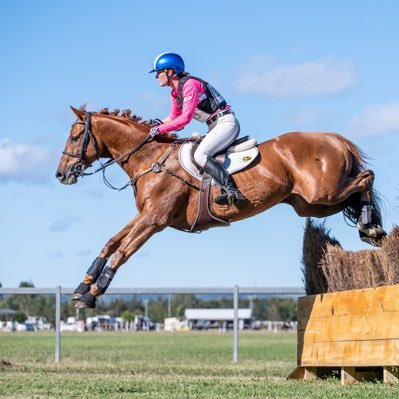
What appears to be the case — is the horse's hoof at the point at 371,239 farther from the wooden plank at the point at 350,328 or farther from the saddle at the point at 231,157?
the saddle at the point at 231,157

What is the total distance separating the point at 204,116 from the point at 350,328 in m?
2.84

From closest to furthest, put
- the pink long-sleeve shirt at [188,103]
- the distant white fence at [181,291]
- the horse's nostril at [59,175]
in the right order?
the pink long-sleeve shirt at [188,103] < the horse's nostril at [59,175] < the distant white fence at [181,291]

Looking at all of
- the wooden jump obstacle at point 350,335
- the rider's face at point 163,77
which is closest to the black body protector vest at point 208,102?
the rider's face at point 163,77

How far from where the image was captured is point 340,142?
1054 centimetres

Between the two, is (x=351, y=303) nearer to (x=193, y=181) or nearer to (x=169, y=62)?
(x=193, y=181)

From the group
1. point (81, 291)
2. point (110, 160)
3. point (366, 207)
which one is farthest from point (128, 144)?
point (366, 207)

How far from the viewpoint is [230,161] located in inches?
404

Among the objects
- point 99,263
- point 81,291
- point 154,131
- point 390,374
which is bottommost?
point 390,374

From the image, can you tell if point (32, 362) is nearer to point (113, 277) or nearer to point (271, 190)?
point (113, 277)

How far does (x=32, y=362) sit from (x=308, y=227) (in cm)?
575

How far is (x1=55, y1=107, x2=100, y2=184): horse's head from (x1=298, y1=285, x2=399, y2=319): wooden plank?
296 centimetres

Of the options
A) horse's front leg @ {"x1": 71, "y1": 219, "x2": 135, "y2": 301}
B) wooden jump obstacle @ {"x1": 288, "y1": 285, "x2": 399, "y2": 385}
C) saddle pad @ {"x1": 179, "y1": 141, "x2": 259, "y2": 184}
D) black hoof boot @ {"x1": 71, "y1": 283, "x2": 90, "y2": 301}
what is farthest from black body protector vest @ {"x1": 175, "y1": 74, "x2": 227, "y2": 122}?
wooden jump obstacle @ {"x1": 288, "y1": 285, "x2": 399, "y2": 385}

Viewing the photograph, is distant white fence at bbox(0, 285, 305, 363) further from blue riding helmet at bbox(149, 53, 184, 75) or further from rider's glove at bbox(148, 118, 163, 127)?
blue riding helmet at bbox(149, 53, 184, 75)

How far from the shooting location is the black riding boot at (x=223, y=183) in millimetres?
9977
